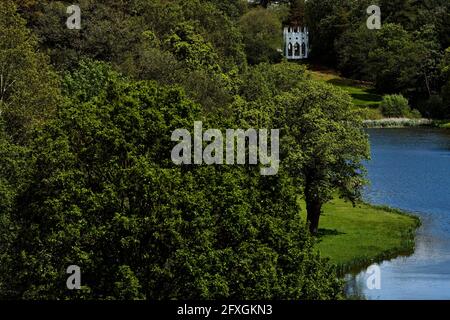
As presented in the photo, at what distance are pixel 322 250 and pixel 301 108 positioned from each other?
30.0 ft

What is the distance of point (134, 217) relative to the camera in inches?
1086

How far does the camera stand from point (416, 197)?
2579 inches

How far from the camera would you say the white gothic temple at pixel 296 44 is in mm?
168750

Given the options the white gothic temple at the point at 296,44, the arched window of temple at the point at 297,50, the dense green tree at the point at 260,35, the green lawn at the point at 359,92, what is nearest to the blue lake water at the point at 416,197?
the green lawn at the point at 359,92

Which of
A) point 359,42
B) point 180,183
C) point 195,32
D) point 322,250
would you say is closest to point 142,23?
point 195,32

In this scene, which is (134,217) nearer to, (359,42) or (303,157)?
(303,157)

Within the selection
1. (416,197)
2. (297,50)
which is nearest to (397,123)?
(297,50)

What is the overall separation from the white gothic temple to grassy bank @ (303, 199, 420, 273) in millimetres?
108343

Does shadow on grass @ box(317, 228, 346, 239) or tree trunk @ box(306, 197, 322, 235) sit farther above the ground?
tree trunk @ box(306, 197, 322, 235)

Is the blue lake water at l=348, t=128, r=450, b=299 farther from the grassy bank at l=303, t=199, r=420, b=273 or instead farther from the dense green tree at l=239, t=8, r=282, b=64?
the dense green tree at l=239, t=8, r=282, b=64

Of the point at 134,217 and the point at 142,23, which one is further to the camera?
the point at 142,23

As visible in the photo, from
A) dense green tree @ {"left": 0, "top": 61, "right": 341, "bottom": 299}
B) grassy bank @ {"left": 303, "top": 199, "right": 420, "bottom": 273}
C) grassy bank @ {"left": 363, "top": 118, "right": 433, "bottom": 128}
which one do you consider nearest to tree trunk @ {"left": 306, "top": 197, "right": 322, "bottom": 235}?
grassy bank @ {"left": 303, "top": 199, "right": 420, "bottom": 273}

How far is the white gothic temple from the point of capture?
16875 centimetres

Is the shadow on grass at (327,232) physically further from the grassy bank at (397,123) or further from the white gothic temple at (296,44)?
the white gothic temple at (296,44)
